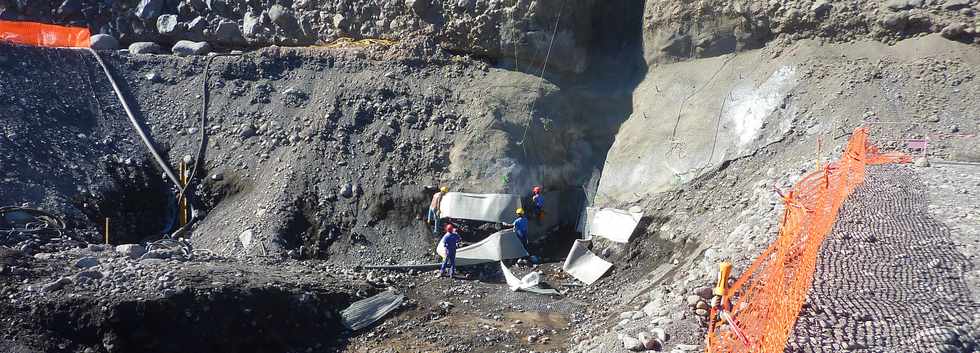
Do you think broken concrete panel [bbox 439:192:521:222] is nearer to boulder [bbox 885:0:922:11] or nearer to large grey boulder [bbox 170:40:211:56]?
large grey boulder [bbox 170:40:211:56]

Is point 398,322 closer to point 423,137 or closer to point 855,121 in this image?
point 423,137

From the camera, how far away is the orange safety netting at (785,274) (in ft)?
20.1

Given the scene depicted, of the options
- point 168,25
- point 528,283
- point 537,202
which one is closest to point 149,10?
point 168,25

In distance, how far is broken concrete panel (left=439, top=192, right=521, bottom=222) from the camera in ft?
42.9

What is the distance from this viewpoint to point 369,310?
412 inches

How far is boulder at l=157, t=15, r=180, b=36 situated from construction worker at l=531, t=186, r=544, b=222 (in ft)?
→ 30.5

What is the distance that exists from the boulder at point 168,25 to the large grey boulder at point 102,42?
103cm

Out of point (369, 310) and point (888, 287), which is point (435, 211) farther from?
point (888, 287)

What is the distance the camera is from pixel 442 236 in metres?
13.0

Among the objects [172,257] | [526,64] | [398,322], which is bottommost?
[398,322]

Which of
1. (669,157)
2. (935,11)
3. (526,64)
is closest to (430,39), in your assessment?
(526,64)

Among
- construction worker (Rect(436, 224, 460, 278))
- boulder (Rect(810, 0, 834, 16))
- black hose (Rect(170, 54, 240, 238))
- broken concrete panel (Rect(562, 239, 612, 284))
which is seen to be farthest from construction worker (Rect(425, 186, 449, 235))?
boulder (Rect(810, 0, 834, 16))

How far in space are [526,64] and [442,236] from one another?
4197 mm

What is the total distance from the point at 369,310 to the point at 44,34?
436 inches
